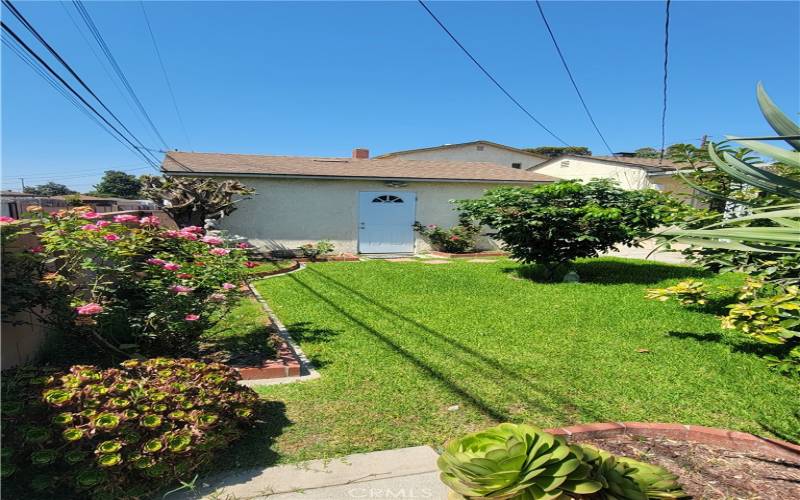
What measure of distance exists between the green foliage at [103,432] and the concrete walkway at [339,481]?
0.24m

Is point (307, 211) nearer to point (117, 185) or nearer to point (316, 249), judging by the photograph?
point (316, 249)

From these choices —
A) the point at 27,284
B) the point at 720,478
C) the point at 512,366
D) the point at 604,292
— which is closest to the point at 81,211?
the point at 27,284

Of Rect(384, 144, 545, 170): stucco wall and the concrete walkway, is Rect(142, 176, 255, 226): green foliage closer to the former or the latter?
the concrete walkway

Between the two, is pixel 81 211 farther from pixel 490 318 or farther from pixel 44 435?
pixel 490 318

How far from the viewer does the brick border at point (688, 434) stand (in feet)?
9.68

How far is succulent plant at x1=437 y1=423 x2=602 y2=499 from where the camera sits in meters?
1.66

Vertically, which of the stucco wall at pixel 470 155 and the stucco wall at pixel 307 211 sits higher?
the stucco wall at pixel 470 155

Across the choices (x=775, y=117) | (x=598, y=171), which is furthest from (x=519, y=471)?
(x=598, y=171)

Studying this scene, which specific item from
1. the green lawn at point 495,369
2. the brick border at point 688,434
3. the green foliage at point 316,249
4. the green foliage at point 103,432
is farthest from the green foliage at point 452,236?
the green foliage at point 103,432

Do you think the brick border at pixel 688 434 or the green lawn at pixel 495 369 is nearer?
the brick border at pixel 688 434

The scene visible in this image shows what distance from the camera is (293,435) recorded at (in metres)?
3.14

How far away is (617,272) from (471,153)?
2282 cm

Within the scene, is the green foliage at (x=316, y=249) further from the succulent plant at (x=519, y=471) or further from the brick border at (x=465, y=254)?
the succulent plant at (x=519, y=471)

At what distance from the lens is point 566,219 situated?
29.4 feet
